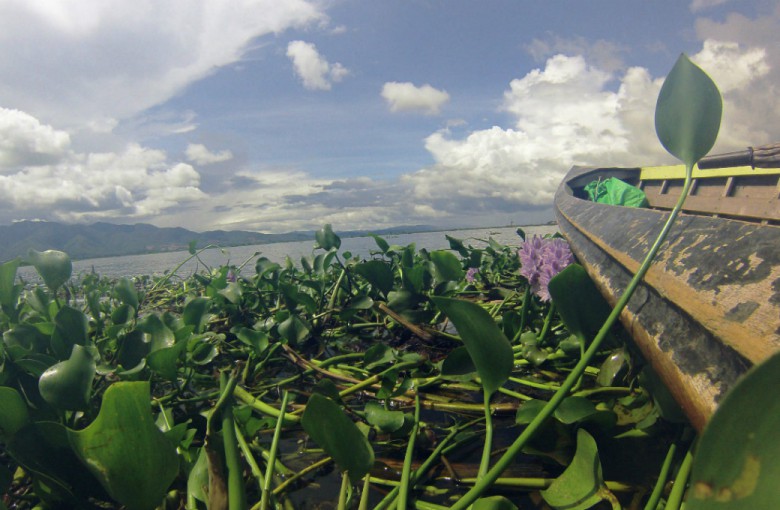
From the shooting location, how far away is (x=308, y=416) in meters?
0.47

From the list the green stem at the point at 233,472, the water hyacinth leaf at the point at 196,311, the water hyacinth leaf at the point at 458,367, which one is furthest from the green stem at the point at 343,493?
the water hyacinth leaf at the point at 196,311

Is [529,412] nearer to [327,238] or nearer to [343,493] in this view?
[343,493]

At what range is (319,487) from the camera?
715 millimetres

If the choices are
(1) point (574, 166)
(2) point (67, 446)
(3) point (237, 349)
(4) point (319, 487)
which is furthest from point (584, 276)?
(1) point (574, 166)

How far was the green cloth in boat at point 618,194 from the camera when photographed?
3301 millimetres

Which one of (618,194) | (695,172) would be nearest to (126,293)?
(618,194)

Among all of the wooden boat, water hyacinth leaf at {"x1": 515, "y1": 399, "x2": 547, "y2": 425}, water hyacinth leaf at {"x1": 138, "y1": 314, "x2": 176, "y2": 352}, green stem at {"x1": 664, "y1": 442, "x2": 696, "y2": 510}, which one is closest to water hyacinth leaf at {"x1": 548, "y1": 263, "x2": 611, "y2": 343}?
the wooden boat

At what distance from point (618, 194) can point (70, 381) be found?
3.65m

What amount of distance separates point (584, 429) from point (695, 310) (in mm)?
316

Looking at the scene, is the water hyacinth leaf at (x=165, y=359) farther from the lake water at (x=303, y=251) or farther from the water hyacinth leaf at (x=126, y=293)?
the lake water at (x=303, y=251)

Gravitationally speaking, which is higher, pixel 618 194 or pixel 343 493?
pixel 618 194

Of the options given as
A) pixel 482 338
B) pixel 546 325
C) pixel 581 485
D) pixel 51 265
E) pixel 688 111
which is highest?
pixel 688 111

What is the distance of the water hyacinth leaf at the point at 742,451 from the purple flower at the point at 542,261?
0.86 metres

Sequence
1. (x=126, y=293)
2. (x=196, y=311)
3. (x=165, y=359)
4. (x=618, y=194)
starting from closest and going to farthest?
(x=165, y=359) → (x=196, y=311) → (x=126, y=293) → (x=618, y=194)
